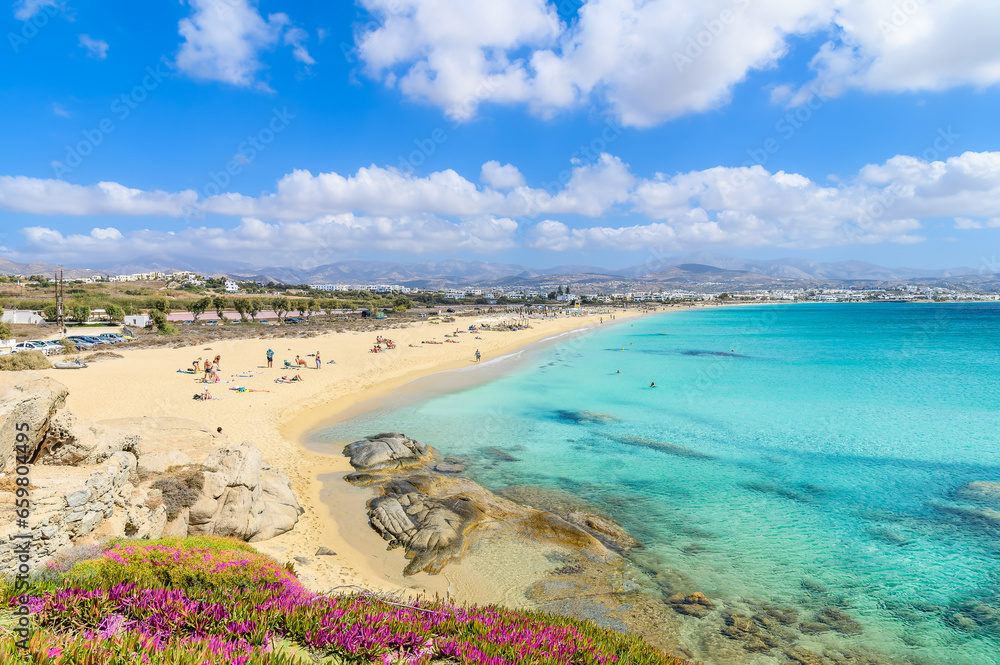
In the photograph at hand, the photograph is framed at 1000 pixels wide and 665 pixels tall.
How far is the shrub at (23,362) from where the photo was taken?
22.7 meters

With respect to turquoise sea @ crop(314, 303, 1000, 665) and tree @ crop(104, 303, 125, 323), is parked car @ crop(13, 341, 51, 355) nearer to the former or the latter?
tree @ crop(104, 303, 125, 323)

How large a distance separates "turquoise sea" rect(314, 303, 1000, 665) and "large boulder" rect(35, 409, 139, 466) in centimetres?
875

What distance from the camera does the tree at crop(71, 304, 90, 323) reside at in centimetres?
5138

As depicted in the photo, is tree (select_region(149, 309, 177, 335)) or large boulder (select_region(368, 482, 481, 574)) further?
tree (select_region(149, 309, 177, 335))

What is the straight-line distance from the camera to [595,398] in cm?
2620

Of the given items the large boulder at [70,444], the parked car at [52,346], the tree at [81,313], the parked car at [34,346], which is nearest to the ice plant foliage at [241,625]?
the large boulder at [70,444]

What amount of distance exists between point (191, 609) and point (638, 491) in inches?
458

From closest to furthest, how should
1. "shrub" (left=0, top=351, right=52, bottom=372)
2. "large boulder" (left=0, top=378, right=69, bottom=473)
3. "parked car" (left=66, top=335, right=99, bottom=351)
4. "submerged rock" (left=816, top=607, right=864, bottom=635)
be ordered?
"large boulder" (left=0, top=378, right=69, bottom=473), "submerged rock" (left=816, top=607, right=864, bottom=635), "shrub" (left=0, top=351, right=52, bottom=372), "parked car" (left=66, top=335, right=99, bottom=351)

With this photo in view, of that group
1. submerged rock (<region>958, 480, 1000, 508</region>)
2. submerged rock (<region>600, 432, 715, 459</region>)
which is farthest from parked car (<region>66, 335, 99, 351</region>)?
submerged rock (<region>958, 480, 1000, 508</region>)

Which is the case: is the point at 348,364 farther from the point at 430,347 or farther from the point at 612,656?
the point at 612,656

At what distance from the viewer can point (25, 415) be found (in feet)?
25.1

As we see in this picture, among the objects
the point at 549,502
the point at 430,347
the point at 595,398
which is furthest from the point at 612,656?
the point at 430,347

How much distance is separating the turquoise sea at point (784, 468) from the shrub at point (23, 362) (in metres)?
17.9

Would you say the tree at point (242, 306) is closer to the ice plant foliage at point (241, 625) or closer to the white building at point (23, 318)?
the white building at point (23, 318)
